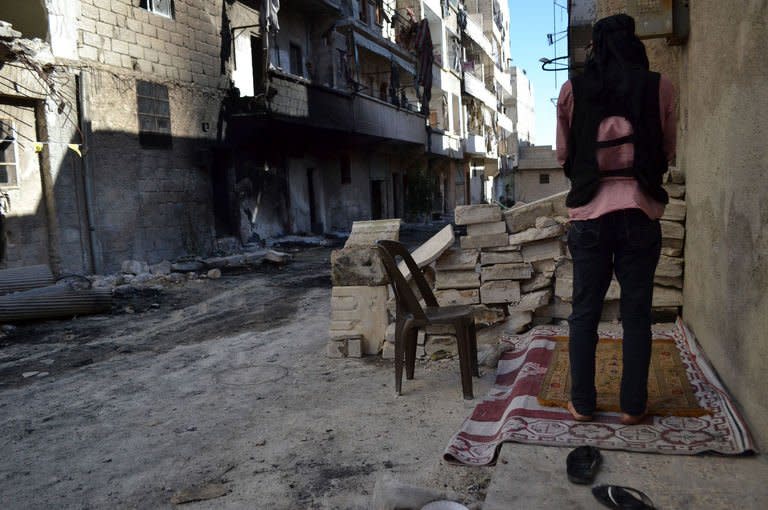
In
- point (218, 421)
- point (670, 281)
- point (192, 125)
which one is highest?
point (192, 125)

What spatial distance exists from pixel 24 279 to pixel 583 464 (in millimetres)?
7466

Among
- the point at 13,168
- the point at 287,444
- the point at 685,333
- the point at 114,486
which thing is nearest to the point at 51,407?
the point at 114,486

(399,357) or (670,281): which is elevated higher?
(670,281)

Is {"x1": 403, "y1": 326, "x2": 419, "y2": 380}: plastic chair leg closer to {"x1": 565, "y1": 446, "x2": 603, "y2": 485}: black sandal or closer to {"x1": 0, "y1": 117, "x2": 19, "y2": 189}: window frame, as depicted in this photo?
{"x1": 565, "y1": 446, "x2": 603, "y2": 485}: black sandal

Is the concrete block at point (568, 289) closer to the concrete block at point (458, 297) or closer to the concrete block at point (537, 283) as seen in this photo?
the concrete block at point (537, 283)

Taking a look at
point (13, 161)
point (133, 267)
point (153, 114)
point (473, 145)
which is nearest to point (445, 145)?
point (473, 145)

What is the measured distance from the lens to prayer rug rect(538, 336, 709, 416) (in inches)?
116

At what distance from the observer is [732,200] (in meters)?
2.99

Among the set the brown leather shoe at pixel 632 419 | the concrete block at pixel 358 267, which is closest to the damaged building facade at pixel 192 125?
the concrete block at pixel 358 267

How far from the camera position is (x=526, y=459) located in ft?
8.34

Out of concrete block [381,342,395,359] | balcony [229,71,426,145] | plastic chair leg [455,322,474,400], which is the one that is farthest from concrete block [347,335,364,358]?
balcony [229,71,426,145]

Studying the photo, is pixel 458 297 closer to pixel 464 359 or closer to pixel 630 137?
pixel 464 359

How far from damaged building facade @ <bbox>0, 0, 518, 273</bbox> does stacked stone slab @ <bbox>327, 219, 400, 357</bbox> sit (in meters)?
7.35

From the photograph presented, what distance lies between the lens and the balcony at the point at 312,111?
14.9 m
